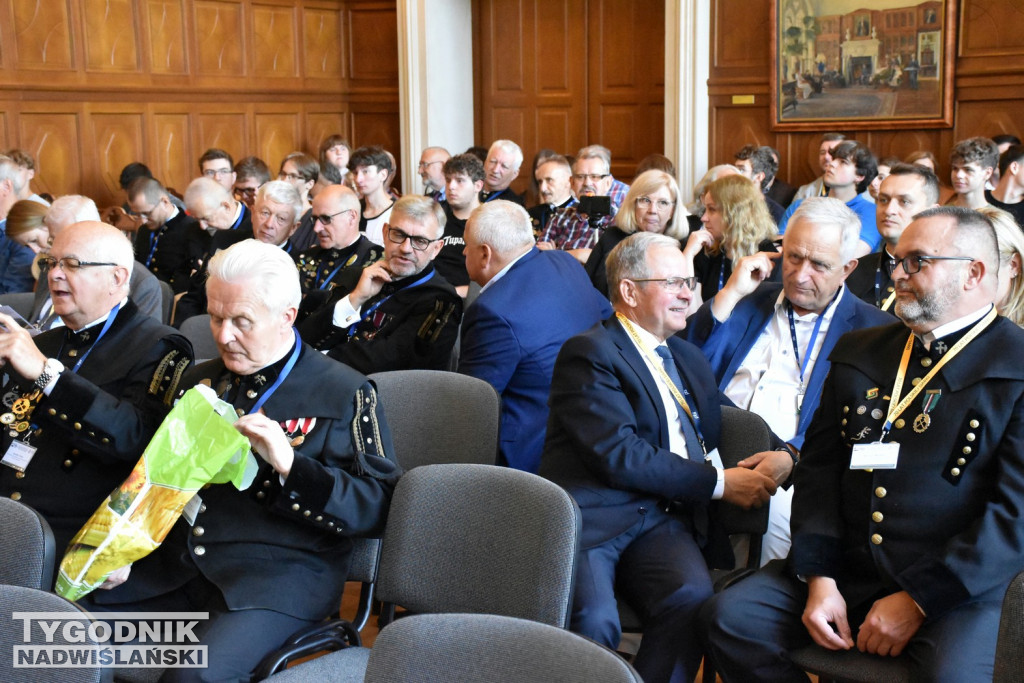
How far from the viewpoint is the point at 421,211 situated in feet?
14.0

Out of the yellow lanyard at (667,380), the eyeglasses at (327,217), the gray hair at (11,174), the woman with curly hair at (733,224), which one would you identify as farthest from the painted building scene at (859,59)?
the yellow lanyard at (667,380)

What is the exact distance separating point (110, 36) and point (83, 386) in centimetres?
777

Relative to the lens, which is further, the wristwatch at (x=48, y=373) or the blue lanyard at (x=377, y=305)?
the blue lanyard at (x=377, y=305)

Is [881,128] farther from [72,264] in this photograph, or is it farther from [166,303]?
[72,264]

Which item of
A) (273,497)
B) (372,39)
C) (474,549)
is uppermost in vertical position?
(372,39)

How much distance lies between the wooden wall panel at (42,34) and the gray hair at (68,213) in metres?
4.87

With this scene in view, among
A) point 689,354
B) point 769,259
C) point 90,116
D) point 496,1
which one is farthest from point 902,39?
point 90,116

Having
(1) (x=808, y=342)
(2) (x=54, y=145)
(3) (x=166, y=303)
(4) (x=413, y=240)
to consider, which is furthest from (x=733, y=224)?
(2) (x=54, y=145)

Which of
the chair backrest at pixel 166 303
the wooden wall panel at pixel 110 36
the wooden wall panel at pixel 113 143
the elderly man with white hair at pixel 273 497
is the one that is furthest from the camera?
the wooden wall panel at pixel 113 143

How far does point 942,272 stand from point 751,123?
7027mm

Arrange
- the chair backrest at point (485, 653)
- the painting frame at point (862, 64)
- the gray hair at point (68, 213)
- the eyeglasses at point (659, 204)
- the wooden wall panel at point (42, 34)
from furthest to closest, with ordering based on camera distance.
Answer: the wooden wall panel at point (42, 34) < the painting frame at point (862, 64) < the eyeglasses at point (659, 204) < the gray hair at point (68, 213) < the chair backrest at point (485, 653)

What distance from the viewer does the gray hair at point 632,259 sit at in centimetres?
293

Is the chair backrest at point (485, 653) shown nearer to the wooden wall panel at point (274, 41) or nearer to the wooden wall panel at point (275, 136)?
the wooden wall panel at point (275, 136)

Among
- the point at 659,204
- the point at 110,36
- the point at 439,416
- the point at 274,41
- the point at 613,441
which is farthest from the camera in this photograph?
the point at 274,41
